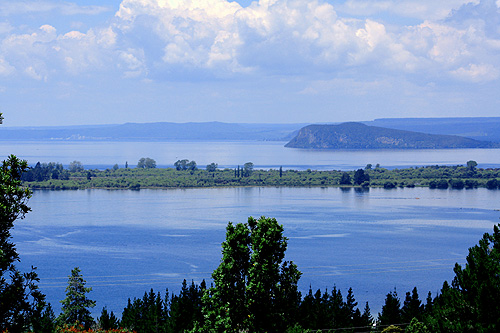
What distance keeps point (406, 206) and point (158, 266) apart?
4134 centimetres

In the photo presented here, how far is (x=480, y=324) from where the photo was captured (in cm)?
1330

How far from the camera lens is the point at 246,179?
10312 centimetres

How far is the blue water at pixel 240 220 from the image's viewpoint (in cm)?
3953

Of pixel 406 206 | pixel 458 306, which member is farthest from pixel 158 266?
pixel 406 206

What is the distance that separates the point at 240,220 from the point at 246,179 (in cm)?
4308

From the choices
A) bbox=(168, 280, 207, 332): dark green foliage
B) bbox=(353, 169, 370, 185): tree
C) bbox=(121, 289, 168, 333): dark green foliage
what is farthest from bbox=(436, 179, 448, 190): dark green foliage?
bbox=(121, 289, 168, 333): dark green foliage

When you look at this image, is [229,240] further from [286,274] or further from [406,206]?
[406,206]

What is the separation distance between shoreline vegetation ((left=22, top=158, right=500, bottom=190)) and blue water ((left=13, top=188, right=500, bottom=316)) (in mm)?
9474

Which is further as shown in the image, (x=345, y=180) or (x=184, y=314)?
(x=345, y=180)

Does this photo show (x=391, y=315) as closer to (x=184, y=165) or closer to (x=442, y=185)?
(x=442, y=185)

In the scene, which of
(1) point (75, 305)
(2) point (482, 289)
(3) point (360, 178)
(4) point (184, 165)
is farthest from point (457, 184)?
(2) point (482, 289)

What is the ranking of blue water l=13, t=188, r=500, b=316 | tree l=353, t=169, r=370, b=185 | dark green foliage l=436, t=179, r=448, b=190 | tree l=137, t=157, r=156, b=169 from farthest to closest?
tree l=137, t=157, r=156, b=169 < tree l=353, t=169, r=370, b=185 < dark green foliage l=436, t=179, r=448, b=190 < blue water l=13, t=188, r=500, b=316

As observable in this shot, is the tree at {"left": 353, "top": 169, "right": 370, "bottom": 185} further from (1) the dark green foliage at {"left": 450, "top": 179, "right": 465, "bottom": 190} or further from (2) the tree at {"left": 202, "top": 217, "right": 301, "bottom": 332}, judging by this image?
(2) the tree at {"left": 202, "top": 217, "right": 301, "bottom": 332}

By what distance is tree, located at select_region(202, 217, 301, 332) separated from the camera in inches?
542
